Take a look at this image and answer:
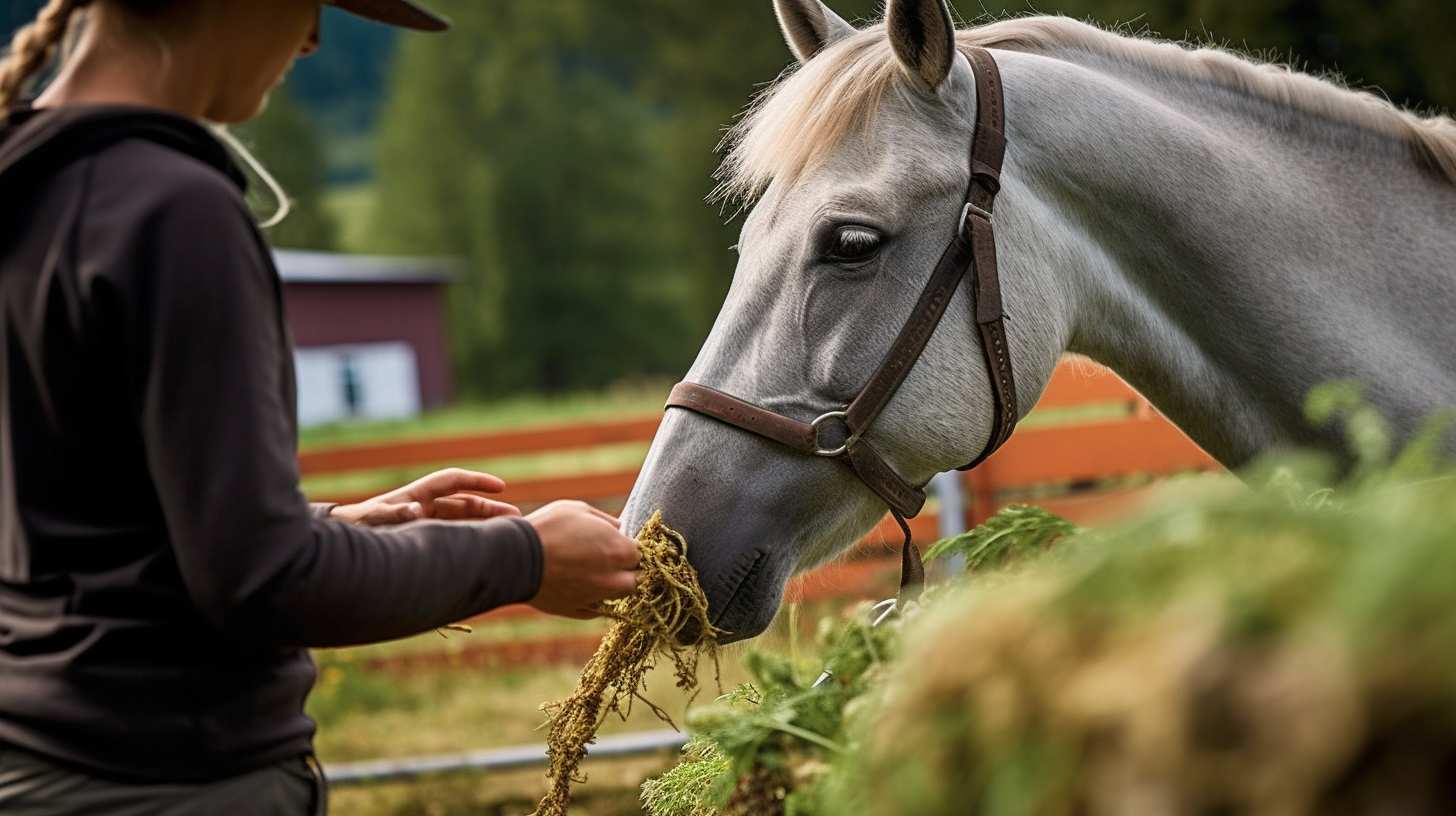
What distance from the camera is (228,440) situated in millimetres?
1192

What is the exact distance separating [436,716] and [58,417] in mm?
5698

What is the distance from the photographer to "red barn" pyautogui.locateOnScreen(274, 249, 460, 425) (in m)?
33.9

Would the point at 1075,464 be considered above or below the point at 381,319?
above

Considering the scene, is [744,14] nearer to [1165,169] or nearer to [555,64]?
[555,64]

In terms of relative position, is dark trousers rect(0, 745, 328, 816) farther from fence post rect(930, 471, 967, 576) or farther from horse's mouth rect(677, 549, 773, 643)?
fence post rect(930, 471, 967, 576)

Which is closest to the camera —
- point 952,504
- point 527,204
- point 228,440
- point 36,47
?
point 228,440

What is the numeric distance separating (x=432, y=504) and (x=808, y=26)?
1.62 metres

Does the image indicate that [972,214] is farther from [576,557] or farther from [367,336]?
[367,336]

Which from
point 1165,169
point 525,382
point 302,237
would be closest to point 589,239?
point 525,382

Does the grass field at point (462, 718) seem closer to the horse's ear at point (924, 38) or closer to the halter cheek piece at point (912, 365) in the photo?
the halter cheek piece at point (912, 365)

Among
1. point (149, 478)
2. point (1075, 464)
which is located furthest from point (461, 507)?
point (1075, 464)

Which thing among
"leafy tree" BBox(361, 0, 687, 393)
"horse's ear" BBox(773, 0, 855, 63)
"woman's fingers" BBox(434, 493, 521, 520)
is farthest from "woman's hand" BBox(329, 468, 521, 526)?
"leafy tree" BBox(361, 0, 687, 393)

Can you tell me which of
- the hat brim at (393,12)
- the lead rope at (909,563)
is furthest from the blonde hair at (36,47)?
the lead rope at (909,563)

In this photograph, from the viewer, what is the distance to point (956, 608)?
95cm
